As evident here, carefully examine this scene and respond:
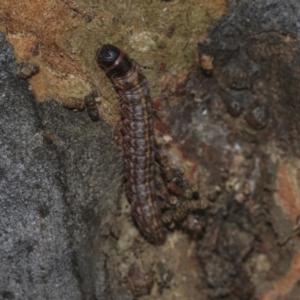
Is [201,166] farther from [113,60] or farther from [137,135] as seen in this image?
[113,60]

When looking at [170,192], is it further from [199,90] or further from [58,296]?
[58,296]

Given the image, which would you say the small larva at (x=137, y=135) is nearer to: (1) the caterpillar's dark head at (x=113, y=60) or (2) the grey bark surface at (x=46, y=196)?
(1) the caterpillar's dark head at (x=113, y=60)

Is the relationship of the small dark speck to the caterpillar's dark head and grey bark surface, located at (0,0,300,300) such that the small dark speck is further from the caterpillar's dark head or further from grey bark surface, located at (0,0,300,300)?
the caterpillar's dark head

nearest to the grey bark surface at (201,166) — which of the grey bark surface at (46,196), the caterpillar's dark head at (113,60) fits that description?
the grey bark surface at (46,196)

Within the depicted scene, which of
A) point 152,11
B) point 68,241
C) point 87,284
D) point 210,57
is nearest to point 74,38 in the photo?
→ point 152,11

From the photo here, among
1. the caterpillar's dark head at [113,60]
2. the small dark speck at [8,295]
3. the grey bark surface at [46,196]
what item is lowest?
the small dark speck at [8,295]

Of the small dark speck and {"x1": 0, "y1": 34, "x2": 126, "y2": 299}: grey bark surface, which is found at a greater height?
{"x1": 0, "y1": 34, "x2": 126, "y2": 299}: grey bark surface

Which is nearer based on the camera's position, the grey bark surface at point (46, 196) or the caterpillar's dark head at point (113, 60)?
the grey bark surface at point (46, 196)

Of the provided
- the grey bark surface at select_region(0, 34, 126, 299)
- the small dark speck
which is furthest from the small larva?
the small dark speck
